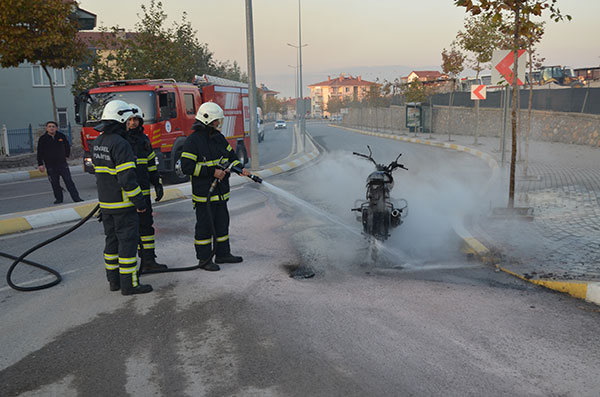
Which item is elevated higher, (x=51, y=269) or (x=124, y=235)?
(x=124, y=235)

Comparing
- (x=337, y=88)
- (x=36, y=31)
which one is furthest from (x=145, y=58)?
(x=337, y=88)

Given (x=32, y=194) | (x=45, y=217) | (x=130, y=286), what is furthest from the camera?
(x=32, y=194)

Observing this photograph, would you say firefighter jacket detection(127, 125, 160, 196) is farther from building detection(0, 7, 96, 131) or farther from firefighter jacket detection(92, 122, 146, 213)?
building detection(0, 7, 96, 131)

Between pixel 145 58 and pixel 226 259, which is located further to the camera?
pixel 145 58

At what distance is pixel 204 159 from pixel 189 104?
8.89m

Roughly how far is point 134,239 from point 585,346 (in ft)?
13.4

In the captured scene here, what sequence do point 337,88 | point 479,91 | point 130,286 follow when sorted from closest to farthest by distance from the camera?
point 130,286 < point 479,91 < point 337,88

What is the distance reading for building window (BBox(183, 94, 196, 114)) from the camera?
14.1m

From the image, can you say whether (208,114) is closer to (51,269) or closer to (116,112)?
(116,112)

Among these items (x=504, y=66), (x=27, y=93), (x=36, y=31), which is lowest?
(x=504, y=66)

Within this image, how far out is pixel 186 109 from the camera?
14.1 metres

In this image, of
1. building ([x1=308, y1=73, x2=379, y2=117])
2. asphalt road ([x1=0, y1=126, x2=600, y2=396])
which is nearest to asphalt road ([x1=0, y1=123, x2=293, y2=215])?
asphalt road ([x1=0, y1=126, x2=600, y2=396])

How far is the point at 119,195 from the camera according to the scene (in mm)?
5129

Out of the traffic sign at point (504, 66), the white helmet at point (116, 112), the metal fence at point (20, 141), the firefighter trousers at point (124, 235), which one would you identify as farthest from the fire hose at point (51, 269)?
the metal fence at point (20, 141)
